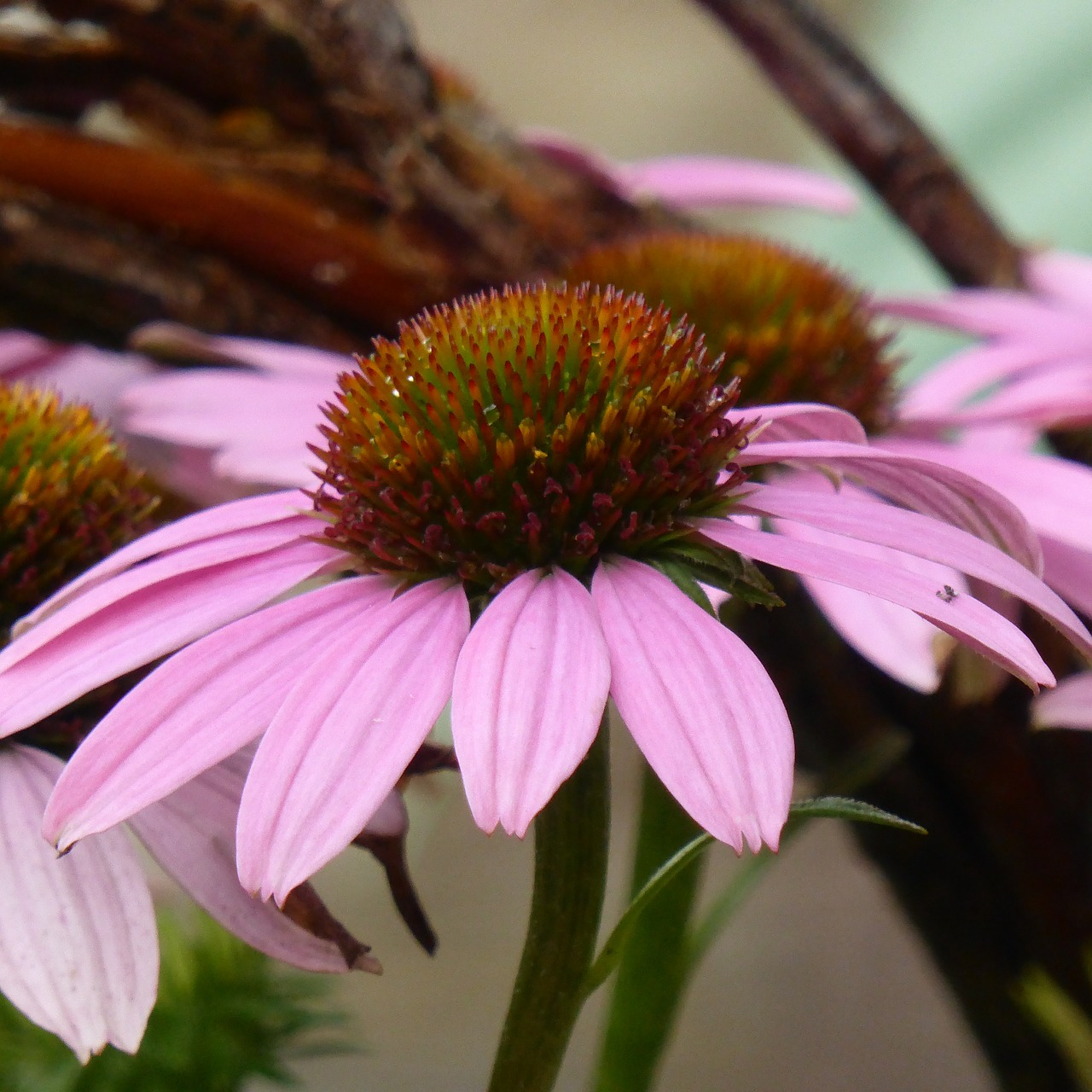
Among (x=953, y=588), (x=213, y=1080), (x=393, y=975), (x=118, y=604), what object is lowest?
(x=393, y=975)

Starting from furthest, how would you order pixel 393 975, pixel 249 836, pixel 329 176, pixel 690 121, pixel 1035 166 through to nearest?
pixel 690 121, pixel 1035 166, pixel 393 975, pixel 329 176, pixel 249 836

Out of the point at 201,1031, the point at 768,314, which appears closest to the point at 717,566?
the point at 768,314

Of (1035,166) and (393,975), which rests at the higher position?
(1035,166)

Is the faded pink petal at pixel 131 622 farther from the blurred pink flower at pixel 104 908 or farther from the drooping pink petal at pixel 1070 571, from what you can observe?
the drooping pink petal at pixel 1070 571

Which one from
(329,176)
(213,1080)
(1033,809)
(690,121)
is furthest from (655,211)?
(690,121)

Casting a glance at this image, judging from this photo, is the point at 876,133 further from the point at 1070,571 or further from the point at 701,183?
the point at 1070,571

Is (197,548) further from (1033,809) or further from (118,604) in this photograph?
(1033,809)
